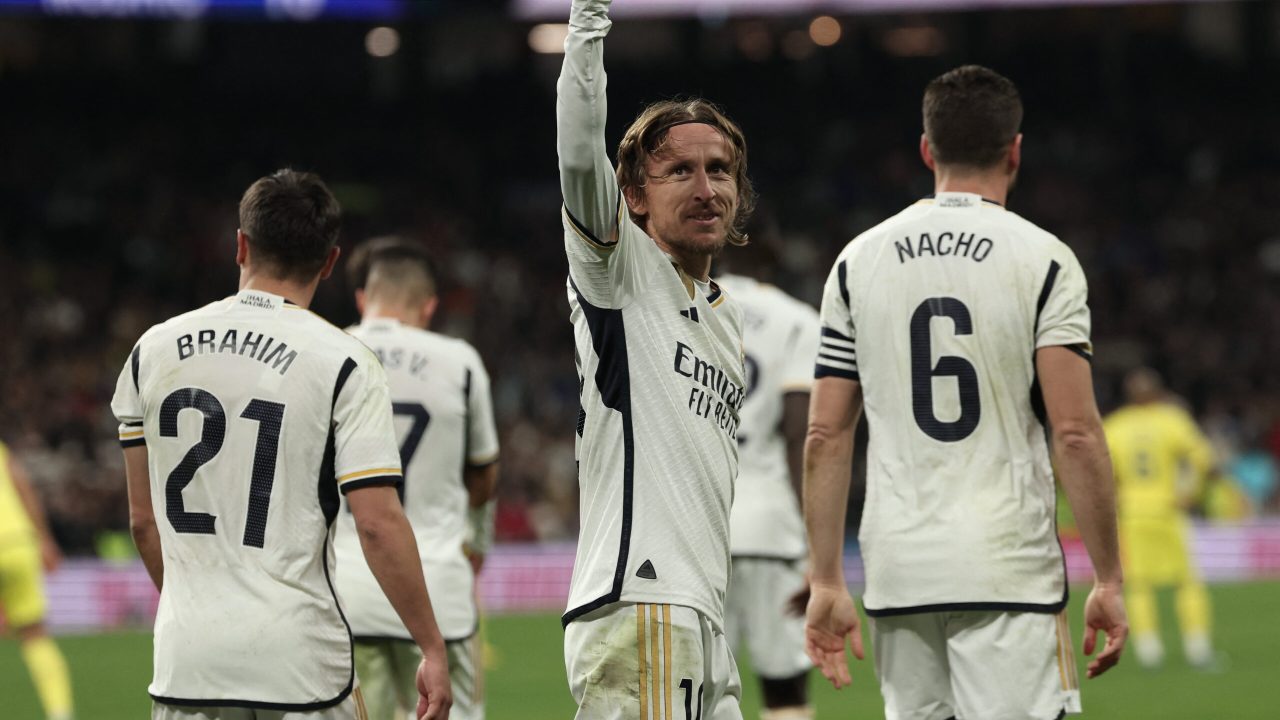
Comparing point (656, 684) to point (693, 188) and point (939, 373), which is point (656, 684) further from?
point (939, 373)

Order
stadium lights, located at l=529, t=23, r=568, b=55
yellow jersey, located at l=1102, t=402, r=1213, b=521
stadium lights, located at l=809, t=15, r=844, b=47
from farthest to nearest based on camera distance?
stadium lights, located at l=529, t=23, r=568, b=55
stadium lights, located at l=809, t=15, r=844, b=47
yellow jersey, located at l=1102, t=402, r=1213, b=521

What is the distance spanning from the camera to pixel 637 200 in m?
4.01

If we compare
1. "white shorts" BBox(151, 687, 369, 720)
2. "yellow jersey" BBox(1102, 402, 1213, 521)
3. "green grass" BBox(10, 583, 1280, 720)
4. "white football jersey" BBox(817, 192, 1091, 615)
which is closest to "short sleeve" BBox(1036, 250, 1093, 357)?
"white football jersey" BBox(817, 192, 1091, 615)

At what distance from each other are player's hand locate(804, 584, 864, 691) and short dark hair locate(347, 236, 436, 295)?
2.57m

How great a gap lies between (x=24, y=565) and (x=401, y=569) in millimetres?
7607

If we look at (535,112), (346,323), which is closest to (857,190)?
(535,112)

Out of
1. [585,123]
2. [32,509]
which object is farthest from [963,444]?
[32,509]

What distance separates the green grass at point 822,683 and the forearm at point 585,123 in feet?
23.6

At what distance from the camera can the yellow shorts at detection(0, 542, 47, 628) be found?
10.8 m

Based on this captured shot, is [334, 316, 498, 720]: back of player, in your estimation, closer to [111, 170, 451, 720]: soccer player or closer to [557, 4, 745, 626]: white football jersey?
[111, 170, 451, 720]: soccer player

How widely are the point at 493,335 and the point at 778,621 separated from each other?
20.3m

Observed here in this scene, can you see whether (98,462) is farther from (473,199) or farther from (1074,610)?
(1074,610)

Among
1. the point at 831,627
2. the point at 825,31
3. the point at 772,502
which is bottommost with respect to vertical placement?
the point at 831,627

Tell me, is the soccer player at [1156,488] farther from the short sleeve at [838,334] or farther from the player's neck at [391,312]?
the short sleeve at [838,334]
